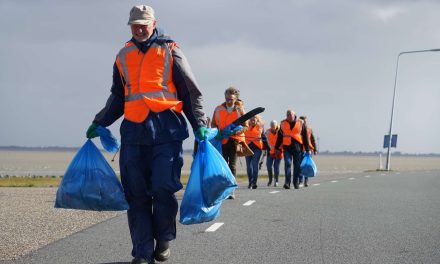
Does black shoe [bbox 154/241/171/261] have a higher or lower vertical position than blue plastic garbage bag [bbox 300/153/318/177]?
higher

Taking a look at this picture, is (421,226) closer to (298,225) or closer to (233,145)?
(298,225)

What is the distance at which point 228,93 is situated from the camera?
11.7m

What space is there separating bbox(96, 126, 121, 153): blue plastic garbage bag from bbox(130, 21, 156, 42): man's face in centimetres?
95

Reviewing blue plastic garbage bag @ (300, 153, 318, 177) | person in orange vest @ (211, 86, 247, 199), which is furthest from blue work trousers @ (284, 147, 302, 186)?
person in orange vest @ (211, 86, 247, 199)

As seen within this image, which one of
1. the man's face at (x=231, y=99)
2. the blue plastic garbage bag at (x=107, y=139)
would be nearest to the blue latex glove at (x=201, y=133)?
the blue plastic garbage bag at (x=107, y=139)

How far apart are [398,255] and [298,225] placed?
2.37m

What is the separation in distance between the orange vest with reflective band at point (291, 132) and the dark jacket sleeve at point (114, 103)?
1099 centimetres

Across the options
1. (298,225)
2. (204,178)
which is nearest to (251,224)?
(298,225)

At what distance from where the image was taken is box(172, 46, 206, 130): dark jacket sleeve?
Result: 5754mm

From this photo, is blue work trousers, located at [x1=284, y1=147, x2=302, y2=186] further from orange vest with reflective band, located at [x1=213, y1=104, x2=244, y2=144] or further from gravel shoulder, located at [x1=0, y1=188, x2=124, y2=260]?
gravel shoulder, located at [x1=0, y1=188, x2=124, y2=260]

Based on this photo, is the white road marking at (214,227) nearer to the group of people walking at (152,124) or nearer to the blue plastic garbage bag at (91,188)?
the group of people walking at (152,124)

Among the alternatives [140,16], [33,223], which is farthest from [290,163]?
[140,16]

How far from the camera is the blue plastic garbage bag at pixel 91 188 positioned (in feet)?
18.9

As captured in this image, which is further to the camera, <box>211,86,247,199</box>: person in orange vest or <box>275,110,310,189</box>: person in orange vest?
<box>275,110,310,189</box>: person in orange vest
